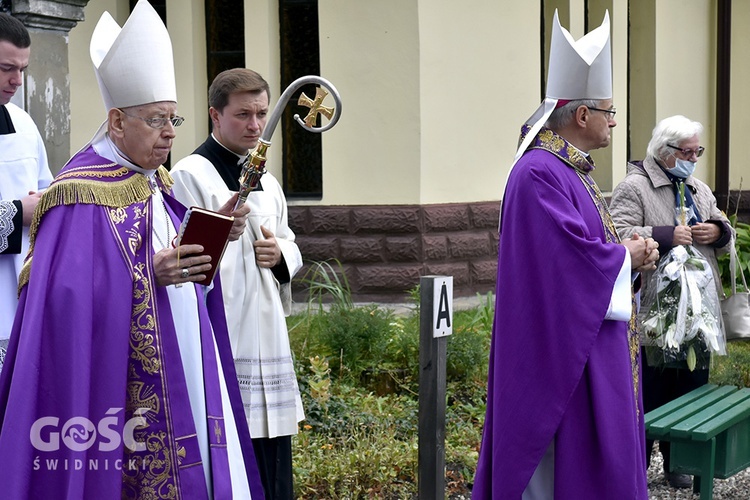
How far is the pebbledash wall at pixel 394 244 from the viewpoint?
1006cm

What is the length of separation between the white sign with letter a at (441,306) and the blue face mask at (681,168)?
1.92m

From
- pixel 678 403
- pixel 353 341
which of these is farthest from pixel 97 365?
pixel 353 341

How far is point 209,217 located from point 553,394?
1442 mm

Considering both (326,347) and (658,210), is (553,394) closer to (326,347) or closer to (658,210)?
(658,210)

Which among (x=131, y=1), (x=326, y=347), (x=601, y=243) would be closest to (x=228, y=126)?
(x=601, y=243)

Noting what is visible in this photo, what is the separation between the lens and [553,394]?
4.04m

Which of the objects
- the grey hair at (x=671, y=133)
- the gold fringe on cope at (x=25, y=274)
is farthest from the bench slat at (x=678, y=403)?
the gold fringe on cope at (x=25, y=274)

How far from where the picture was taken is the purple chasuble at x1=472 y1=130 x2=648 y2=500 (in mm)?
4023

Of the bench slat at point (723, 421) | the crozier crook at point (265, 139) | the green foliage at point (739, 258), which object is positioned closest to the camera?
the crozier crook at point (265, 139)

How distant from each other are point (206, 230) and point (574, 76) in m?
1.64

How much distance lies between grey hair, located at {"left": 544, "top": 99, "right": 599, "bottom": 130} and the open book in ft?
4.75

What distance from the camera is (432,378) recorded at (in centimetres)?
476

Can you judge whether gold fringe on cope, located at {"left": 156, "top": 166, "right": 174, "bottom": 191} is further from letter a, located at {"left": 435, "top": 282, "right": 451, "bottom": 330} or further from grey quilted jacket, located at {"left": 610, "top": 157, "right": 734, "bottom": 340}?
grey quilted jacket, located at {"left": 610, "top": 157, "right": 734, "bottom": 340}

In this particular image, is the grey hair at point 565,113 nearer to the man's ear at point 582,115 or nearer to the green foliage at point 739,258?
the man's ear at point 582,115
